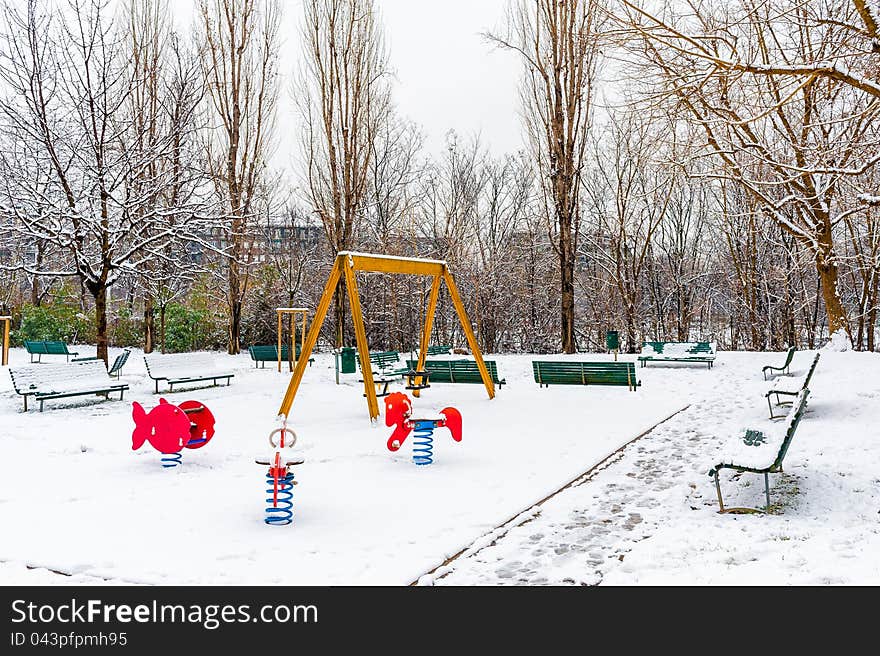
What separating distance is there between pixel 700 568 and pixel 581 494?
207 centimetres

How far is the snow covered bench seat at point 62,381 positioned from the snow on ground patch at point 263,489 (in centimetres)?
36

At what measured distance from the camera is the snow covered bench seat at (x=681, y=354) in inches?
742

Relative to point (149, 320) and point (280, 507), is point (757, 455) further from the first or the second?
point (149, 320)

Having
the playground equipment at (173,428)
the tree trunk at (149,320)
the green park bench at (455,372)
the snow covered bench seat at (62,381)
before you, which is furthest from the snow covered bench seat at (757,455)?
the tree trunk at (149,320)

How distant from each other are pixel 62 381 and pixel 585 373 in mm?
10721

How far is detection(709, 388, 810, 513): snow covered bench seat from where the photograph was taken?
18.1ft

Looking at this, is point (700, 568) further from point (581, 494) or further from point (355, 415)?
point (355, 415)

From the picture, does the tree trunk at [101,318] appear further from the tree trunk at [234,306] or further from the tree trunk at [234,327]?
the tree trunk at [234,327]

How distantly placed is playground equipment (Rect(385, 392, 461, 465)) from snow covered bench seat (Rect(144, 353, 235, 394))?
793 cm

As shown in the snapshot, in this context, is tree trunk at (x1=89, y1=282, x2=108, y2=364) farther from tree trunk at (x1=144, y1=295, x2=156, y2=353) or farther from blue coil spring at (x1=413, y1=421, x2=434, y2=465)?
blue coil spring at (x1=413, y1=421, x2=434, y2=465)

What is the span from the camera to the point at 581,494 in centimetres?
632

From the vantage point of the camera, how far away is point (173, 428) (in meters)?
7.22
